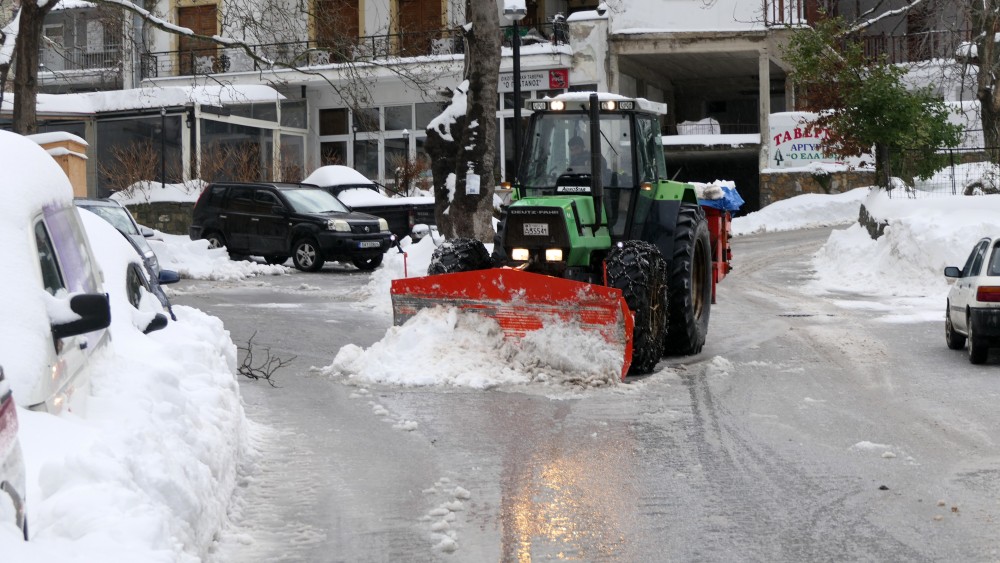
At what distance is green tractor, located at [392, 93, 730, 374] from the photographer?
1173 centimetres

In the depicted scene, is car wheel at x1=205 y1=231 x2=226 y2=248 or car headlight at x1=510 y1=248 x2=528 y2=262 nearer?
car headlight at x1=510 y1=248 x2=528 y2=262

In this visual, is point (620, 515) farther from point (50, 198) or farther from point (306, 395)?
point (306, 395)

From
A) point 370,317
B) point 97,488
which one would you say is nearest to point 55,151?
point 370,317

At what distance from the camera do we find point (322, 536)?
6289mm

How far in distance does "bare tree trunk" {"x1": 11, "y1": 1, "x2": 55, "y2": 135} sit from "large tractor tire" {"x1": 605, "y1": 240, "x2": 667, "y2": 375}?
12.2 meters

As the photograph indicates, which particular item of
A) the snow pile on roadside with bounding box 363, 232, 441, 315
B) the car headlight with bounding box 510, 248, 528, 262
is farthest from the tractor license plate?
the snow pile on roadside with bounding box 363, 232, 441, 315

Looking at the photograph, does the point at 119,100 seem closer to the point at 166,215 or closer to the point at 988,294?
the point at 166,215

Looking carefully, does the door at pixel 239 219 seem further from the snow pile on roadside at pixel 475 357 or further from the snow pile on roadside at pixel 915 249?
the snow pile on roadside at pixel 475 357

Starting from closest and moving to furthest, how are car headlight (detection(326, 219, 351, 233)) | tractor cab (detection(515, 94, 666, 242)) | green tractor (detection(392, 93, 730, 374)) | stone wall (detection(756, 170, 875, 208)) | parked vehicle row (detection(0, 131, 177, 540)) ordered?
parked vehicle row (detection(0, 131, 177, 540)) → green tractor (detection(392, 93, 730, 374)) → tractor cab (detection(515, 94, 666, 242)) → car headlight (detection(326, 219, 351, 233)) → stone wall (detection(756, 170, 875, 208))

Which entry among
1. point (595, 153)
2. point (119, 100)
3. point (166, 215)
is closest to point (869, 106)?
point (595, 153)

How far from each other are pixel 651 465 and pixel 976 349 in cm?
559

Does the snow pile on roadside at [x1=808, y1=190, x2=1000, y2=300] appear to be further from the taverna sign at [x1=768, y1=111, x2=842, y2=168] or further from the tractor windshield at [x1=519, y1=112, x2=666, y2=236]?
the taverna sign at [x1=768, y1=111, x2=842, y2=168]

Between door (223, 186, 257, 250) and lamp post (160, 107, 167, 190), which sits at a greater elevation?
lamp post (160, 107, 167, 190)

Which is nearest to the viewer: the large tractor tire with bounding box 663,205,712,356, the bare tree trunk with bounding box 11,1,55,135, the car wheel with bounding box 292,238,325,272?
the large tractor tire with bounding box 663,205,712,356
